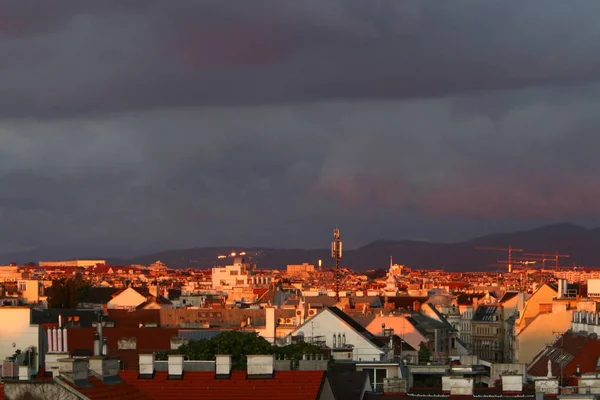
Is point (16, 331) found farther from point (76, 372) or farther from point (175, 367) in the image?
point (76, 372)

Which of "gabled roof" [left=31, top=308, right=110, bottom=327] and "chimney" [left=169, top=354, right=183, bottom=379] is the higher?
"chimney" [left=169, top=354, right=183, bottom=379]

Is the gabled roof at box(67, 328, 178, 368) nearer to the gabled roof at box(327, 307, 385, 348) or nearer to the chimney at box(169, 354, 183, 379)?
the gabled roof at box(327, 307, 385, 348)

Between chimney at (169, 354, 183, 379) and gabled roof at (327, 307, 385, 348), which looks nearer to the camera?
chimney at (169, 354, 183, 379)

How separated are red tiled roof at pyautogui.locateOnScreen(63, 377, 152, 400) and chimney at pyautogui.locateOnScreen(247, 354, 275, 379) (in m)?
5.35

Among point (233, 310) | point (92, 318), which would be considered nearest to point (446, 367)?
point (92, 318)

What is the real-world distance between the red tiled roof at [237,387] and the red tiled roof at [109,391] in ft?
11.9

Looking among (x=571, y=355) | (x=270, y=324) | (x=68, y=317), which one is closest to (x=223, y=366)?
(x=571, y=355)

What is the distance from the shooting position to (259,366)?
52.6 m

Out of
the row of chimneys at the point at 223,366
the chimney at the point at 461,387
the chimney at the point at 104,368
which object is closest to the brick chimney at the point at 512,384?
the chimney at the point at 461,387

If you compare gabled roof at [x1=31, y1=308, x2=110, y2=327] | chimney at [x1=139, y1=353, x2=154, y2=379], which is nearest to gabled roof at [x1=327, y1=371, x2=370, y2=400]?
chimney at [x1=139, y1=353, x2=154, y2=379]

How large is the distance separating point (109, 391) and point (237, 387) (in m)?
8.07

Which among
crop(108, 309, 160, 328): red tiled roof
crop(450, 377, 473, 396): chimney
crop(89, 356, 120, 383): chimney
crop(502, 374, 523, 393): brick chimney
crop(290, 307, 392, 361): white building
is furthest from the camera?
crop(108, 309, 160, 328): red tiled roof

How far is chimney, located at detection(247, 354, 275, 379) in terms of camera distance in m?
52.5

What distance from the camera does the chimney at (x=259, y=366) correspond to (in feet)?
172
